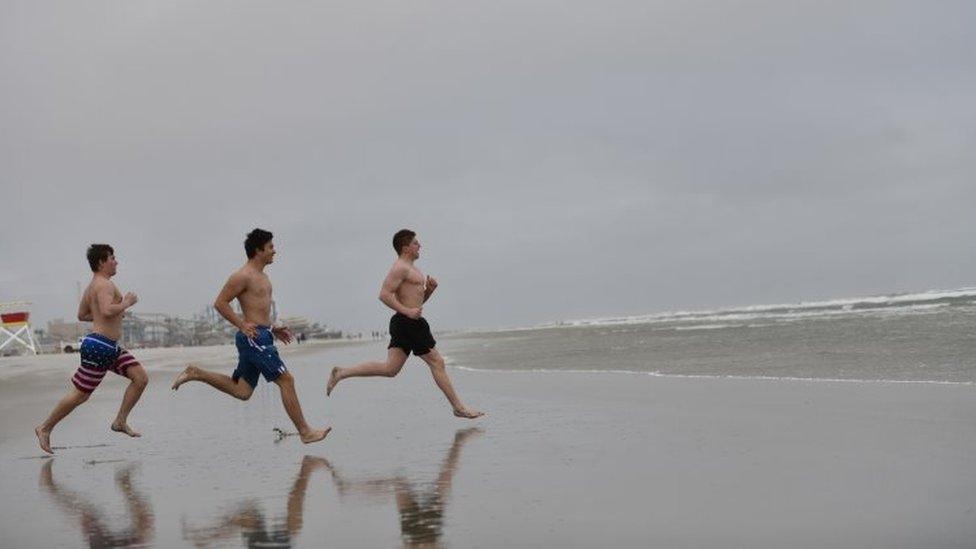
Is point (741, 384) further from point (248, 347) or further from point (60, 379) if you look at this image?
point (60, 379)

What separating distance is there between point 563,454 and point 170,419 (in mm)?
5209


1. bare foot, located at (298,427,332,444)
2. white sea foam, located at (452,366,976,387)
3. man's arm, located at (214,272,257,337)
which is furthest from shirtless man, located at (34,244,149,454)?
white sea foam, located at (452,366,976,387)

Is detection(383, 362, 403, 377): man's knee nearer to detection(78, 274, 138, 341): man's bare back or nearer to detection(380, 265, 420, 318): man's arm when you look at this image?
detection(380, 265, 420, 318): man's arm

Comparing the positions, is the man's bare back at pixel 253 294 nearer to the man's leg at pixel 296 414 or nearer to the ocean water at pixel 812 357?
the man's leg at pixel 296 414

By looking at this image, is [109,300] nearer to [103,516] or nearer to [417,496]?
[103,516]

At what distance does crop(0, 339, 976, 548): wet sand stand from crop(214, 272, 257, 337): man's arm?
856mm

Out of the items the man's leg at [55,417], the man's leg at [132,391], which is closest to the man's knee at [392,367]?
the man's leg at [132,391]

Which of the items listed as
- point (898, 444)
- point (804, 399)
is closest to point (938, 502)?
point (898, 444)

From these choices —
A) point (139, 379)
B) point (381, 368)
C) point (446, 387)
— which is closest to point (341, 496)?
point (139, 379)

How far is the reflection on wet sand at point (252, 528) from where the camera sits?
4.18m

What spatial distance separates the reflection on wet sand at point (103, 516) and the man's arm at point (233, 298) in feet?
4.52

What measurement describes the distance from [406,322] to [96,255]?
2.58m

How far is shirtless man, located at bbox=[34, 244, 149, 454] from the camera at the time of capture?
25.8ft

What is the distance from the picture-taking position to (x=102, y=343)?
7926 millimetres
